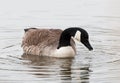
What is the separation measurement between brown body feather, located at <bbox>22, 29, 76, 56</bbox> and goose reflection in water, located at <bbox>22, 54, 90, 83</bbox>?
0.90 feet

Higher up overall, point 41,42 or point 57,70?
point 41,42

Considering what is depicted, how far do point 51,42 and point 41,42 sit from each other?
26cm

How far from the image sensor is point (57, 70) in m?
14.3

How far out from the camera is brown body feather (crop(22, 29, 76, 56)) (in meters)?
16.2

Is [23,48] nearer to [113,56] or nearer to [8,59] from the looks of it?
[8,59]

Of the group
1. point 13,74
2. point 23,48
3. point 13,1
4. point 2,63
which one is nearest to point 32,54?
point 23,48

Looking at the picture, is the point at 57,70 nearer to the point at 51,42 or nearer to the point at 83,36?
the point at 83,36

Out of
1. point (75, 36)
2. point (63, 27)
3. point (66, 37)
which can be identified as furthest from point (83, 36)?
point (63, 27)

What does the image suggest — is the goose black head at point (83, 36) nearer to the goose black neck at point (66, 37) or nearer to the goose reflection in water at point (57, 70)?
the goose black neck at point (66, 37)

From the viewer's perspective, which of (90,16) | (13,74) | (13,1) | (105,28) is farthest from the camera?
(13,1)

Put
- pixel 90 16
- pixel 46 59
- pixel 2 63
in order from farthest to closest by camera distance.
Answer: pixel 90 16 → pixel 46 59 → pixel 2 63

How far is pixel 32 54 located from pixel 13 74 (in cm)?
274

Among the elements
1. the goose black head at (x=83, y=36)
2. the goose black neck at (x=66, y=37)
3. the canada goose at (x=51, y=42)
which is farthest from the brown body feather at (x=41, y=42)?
the goose black head at (x=83, y=36)

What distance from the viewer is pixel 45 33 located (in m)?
16.5
